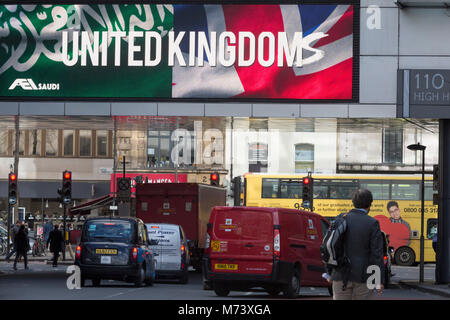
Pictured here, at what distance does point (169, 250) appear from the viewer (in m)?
28.4

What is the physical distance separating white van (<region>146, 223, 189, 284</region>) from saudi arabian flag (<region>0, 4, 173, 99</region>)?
3.80 meters

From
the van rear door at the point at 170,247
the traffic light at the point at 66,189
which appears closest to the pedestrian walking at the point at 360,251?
the van rear door at the point at 170,247

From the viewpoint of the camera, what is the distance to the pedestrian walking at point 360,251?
10656mm

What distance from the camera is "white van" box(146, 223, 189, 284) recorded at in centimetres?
2839

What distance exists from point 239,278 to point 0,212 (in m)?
48.0

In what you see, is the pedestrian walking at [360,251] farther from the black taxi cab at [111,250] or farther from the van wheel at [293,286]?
the black taxi cab at [111,250]

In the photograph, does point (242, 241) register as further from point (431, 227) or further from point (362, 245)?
point (431, 227)

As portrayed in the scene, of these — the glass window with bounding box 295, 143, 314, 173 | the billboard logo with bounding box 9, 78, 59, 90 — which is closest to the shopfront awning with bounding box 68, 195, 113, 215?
the glass window with bounding box 295, 143, 314, 173

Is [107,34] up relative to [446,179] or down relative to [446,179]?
up

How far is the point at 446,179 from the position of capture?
94.5ft

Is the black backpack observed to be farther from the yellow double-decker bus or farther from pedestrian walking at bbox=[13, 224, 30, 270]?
the yellow double-decker bus
